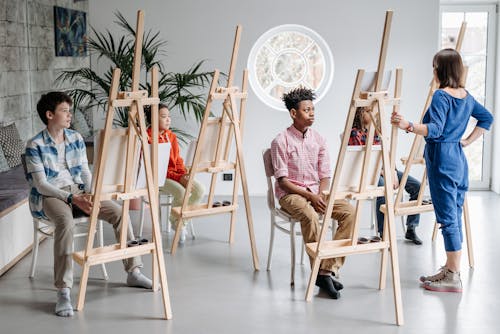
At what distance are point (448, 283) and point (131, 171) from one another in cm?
208

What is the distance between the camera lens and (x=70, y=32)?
768 centimetres

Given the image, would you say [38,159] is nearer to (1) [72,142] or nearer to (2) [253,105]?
(1) [72,142]

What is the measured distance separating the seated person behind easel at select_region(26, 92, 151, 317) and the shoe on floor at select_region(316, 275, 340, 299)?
1.08 meters

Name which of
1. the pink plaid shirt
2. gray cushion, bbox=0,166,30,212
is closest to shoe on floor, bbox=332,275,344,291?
the pink plaid shirt

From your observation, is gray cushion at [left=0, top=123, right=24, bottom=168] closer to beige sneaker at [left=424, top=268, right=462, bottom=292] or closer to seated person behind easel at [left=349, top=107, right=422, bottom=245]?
seated person behind easel at [left=349, top=107, right=422, bottom=245]

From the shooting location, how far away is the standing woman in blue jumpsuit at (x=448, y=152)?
445 cm

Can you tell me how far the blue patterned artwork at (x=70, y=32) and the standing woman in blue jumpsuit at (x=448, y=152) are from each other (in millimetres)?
4027

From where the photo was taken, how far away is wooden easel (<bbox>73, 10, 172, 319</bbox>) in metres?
3.99

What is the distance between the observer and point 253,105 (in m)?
7.60

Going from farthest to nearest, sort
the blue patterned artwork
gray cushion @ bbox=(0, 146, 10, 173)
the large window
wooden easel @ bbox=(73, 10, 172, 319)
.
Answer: the large window
the blue patterned artwork
gray cushion @ bbox=(0, 146, 10, 173)
wooden easel @ bbox=(73, 10, 172, 319)

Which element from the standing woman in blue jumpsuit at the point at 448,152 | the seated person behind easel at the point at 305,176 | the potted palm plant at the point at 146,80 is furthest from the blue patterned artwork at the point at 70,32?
the standing woman in blue jumpsuit at the point at 448,152

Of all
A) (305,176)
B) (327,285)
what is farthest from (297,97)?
(327,285)

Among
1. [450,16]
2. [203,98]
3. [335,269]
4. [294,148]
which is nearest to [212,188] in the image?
[294,148]

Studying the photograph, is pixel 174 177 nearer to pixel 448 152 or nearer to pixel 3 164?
pixel 3 164
